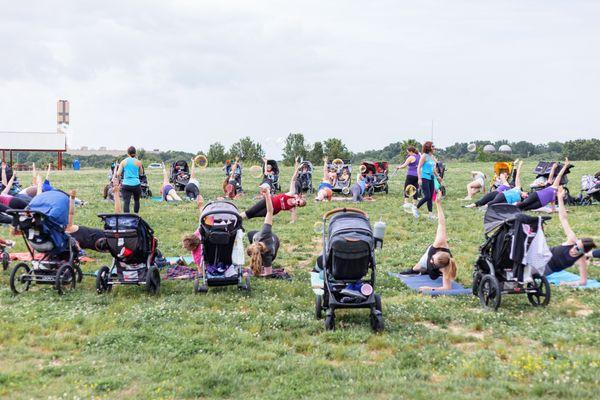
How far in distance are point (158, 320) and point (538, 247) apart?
487 cm

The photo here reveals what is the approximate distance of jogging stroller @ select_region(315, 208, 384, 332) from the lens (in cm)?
742

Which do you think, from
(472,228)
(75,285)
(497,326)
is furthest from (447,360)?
(472,228)

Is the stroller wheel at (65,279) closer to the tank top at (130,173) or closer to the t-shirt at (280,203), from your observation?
the t-shirt at (280,203)

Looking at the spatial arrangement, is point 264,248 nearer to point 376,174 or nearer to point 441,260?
point 441,260

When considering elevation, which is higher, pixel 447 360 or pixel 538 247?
pixel 538 247

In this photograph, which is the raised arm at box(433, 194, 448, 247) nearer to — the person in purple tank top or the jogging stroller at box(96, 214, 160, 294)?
the jogging stroller at box(96, 214, 160, 294)

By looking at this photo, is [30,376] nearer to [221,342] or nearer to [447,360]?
[221,342]

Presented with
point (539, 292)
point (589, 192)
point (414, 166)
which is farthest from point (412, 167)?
point (539, 292)

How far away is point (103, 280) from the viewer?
9.17 m

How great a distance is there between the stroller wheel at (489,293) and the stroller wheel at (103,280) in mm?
5219

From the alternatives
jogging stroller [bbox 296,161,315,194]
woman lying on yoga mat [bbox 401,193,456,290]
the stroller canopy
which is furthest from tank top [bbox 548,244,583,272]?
jogging stroller [bbox 296,161,315,194]

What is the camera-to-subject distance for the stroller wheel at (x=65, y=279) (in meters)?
8.98

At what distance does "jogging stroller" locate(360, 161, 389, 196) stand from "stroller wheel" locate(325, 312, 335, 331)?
49.1 ft

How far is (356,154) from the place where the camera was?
254ft
